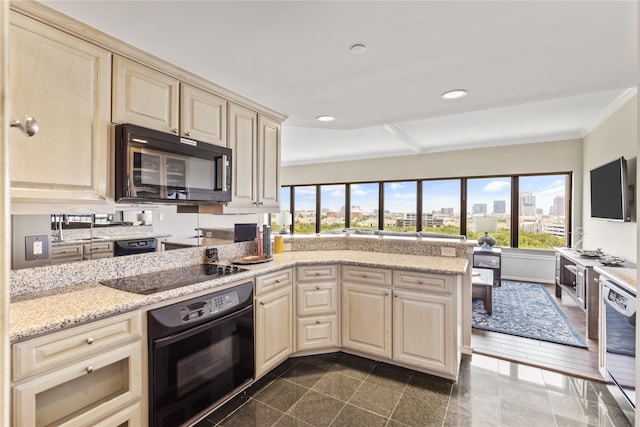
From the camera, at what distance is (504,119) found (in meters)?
4.27

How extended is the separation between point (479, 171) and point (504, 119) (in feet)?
6.25

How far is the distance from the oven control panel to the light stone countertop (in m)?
0.07

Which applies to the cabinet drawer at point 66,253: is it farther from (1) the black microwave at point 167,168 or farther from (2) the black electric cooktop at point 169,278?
(1) the black microwave at point 167,168

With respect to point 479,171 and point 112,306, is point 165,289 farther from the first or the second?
point 479,171

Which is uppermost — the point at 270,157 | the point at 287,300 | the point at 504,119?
the point at 504,119

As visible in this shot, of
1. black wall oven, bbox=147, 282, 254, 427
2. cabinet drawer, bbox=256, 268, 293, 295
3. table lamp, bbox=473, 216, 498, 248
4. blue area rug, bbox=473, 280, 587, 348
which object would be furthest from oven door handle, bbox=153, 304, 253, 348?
table lamp, bbox=473, 216, 498, 248

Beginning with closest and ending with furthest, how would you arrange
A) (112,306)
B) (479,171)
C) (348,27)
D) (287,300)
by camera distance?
1. (112,306)
2. (348,27)
3. (287,300)
4. (479,171)

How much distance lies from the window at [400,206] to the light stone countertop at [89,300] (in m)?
4.48

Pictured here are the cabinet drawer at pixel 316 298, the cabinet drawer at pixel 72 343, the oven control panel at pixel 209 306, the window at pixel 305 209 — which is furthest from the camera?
the window at pixel 305 209

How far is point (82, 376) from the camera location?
1.38 metres

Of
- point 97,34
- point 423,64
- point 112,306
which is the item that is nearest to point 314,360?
point 112,306

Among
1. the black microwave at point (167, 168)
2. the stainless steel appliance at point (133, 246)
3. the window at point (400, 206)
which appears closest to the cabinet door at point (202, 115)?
the black microwave at point (167, 168)

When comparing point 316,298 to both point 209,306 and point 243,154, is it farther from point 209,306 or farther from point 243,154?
point 243,154

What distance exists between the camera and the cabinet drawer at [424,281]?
2248 millimetres
